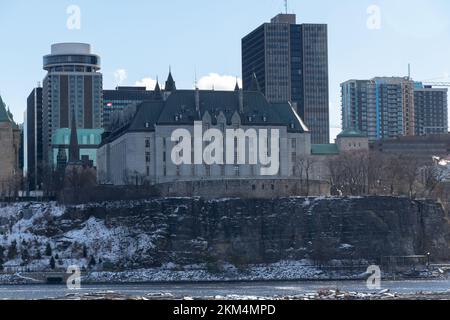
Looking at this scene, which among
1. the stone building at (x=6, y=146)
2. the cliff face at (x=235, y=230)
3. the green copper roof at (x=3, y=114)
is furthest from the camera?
the green copper roof at (x=3, y=114)

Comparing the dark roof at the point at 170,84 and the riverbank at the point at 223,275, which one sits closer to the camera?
the riverbank at the point at 223,275

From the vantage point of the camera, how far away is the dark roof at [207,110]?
520 ft

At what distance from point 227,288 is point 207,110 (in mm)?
46241

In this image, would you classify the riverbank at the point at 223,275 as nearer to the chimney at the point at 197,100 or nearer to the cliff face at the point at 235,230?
the cliff face at the point at 235,230

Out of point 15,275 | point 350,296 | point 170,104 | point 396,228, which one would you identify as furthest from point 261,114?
point 350,296

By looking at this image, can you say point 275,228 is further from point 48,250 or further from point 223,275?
point 48,250

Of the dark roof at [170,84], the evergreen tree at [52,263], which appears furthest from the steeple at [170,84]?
the evergreen tree at [52,263]

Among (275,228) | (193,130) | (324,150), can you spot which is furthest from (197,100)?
(324,150)

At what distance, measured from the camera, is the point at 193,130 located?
158m

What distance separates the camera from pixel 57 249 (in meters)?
143

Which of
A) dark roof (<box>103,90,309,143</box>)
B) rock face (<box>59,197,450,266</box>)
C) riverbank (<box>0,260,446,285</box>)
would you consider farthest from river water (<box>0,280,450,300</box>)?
dark roof (<box>103,90,309,143</box>)

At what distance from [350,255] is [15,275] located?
3108 cm

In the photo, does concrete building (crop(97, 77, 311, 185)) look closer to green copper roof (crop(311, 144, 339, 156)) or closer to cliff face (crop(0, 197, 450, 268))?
cliff face (crop(0, 197, 450, 268))

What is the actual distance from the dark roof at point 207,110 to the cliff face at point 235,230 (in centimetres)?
1229
